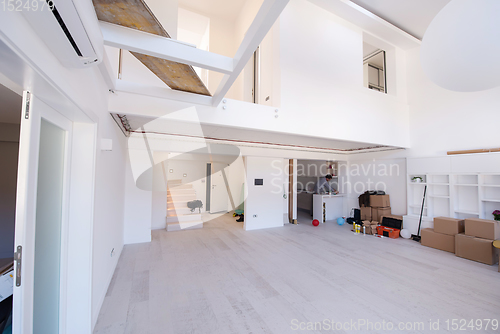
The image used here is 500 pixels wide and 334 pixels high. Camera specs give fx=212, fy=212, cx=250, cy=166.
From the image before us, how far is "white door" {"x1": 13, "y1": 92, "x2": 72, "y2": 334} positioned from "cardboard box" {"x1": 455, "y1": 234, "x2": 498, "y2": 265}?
636 centimetres

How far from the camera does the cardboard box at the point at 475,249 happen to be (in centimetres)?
393

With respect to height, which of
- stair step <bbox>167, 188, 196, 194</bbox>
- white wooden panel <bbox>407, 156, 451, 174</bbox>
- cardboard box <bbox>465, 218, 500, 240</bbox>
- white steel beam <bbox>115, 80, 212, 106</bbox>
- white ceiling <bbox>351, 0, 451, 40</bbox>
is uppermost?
white ceiling <bbox>351, 0, 451, 40</bbox>

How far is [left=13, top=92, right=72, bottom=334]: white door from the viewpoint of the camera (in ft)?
4.13

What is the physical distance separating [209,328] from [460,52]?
10.7ft

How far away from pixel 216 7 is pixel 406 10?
469cm

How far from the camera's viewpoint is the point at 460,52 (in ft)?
5.25

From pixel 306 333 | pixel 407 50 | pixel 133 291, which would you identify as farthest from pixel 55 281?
pixel 407 50

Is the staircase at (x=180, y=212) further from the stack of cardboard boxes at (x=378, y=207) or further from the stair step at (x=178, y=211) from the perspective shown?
the stack of cardboard boxes at (x=378, y=207)

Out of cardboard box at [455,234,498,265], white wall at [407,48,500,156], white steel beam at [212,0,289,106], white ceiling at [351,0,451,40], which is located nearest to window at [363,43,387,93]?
white wall at [407,48,500,156]

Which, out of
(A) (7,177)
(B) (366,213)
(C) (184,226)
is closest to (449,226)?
(B) (366,213)

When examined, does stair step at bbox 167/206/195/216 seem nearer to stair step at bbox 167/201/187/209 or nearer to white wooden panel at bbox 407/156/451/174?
stair step at bbox 167/201/187/209

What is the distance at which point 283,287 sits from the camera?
300 cm

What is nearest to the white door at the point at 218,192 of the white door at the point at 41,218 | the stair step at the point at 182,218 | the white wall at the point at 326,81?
the stair step at the point at 182,218

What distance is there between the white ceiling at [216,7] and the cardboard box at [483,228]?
23.9 ft
